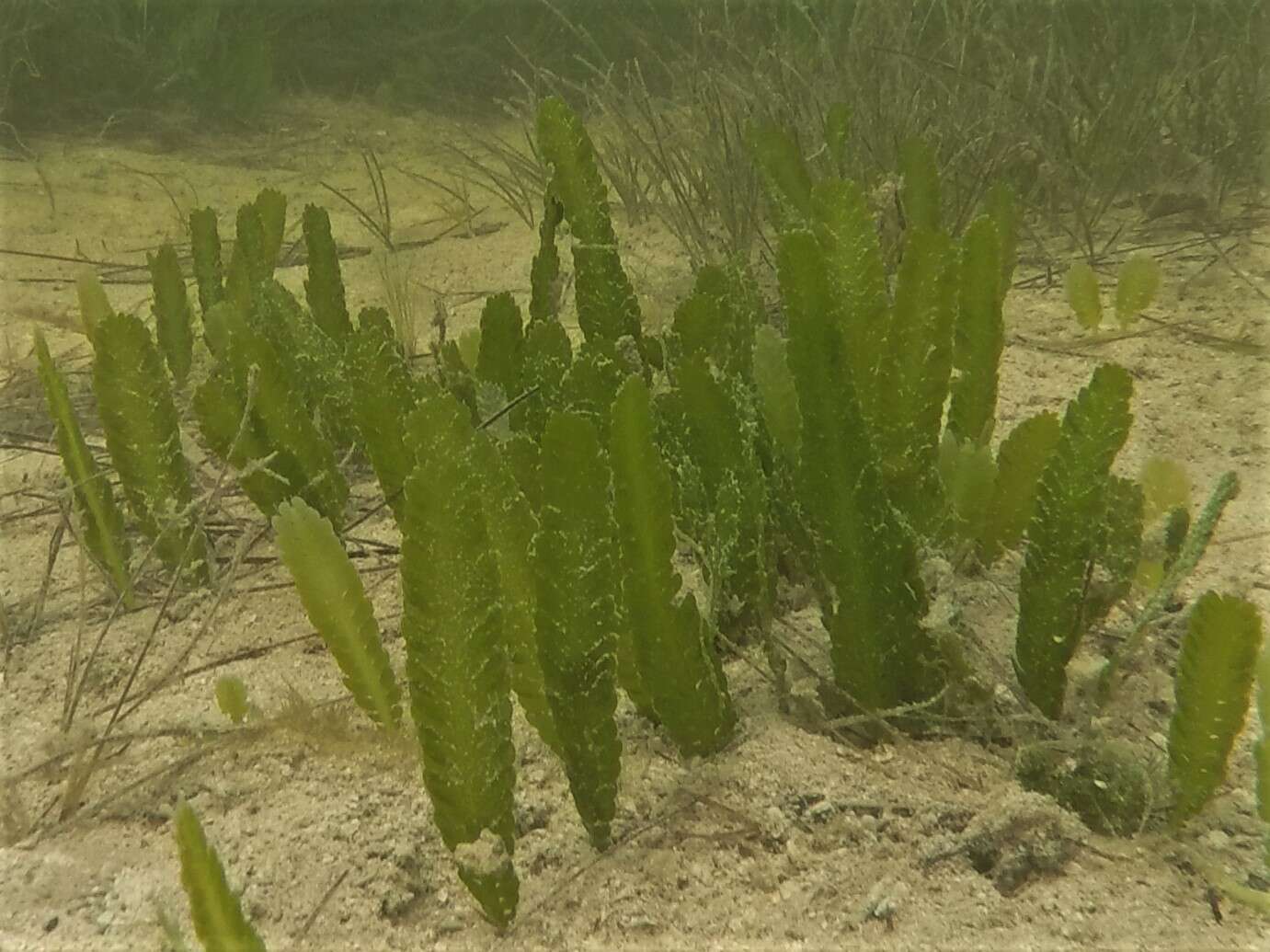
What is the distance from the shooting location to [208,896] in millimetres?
724

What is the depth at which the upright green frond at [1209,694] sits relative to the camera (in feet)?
2.84

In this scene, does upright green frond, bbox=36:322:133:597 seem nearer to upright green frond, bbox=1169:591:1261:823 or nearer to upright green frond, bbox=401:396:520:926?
upright green frond, bbox=401:396:520:926

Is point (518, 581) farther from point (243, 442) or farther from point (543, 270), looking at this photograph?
point (543, 270)

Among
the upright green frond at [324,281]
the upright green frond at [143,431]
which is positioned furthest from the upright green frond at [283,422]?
the upright green frond at [324,281]

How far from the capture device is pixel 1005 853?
921 mm

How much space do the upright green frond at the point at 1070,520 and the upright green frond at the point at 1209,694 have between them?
0.14 m

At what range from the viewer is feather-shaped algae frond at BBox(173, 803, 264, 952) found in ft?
2.34

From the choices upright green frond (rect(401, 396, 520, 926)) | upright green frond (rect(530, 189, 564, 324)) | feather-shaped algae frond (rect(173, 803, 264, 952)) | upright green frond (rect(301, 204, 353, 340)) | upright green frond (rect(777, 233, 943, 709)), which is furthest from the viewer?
upright green frond (rect(301, 204, 353, 340))

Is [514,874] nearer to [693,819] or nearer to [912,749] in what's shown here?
[693,819]

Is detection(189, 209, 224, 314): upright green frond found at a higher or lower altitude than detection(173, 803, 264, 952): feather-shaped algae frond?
higher

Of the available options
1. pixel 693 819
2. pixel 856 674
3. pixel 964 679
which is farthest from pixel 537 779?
pixel 964 679

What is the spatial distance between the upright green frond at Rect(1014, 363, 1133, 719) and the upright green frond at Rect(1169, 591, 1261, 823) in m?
0.14

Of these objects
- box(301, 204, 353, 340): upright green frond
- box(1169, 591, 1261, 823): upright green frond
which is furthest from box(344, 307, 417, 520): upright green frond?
box(1169, 591, 1261, 823): upright green frond

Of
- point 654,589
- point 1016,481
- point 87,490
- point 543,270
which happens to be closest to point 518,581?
point 654,589
